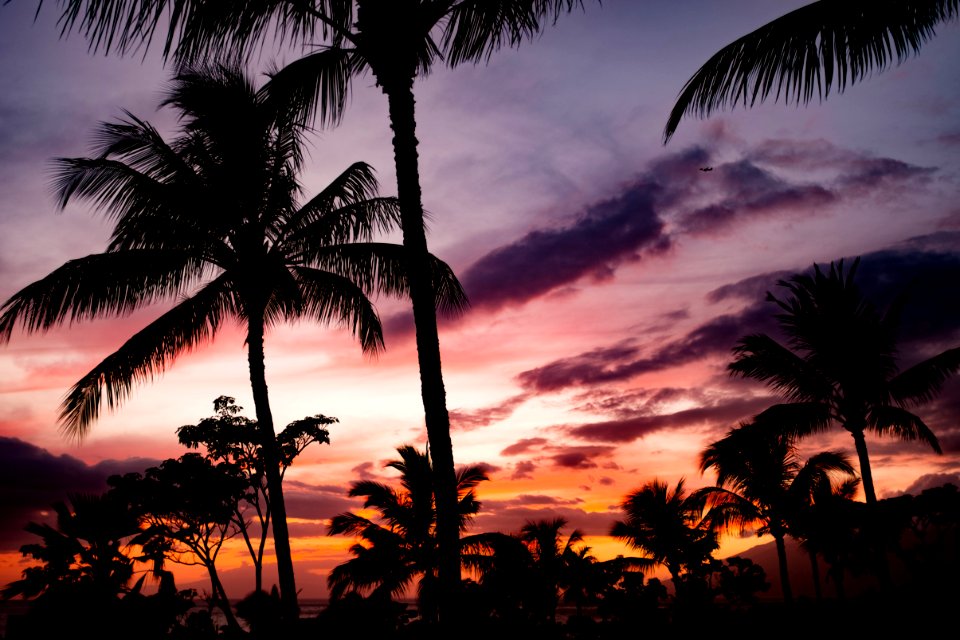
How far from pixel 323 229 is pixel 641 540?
68.6 ft

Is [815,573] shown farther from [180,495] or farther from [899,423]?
[180,495]

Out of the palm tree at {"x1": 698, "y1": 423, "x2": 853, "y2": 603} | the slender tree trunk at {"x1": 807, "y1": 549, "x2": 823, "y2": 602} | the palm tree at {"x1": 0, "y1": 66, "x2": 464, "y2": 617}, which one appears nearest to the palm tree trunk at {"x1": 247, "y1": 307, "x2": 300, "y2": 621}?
the palm tree at {"x1": 0, "y1": 66, "x2": 464, "y2": 617}

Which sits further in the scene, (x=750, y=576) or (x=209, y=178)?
(x=750, y=576)

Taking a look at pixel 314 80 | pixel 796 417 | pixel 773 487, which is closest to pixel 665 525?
pixel 773 487

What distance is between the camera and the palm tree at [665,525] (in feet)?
86.8

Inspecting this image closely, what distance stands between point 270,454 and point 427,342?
6.98 m

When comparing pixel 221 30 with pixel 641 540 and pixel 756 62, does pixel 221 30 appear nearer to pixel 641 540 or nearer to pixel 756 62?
pixel 756 62

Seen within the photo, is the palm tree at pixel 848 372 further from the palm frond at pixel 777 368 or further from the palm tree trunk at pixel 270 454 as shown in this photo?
the palm tree trunk at pixel 270 454

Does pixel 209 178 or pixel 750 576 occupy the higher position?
pixel 209 178

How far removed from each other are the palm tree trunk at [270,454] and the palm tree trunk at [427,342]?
609 centimetres

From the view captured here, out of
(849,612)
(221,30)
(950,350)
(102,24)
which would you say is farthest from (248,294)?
(950,350)

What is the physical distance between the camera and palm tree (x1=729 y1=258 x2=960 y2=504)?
731 inches

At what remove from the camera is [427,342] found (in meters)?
7.22

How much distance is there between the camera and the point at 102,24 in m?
5.78
